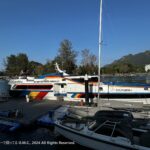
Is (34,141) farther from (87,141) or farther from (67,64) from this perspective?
(67,64)

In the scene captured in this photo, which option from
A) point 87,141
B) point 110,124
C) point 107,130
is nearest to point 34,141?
point 87,141

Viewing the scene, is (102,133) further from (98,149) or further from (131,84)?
(131,84)

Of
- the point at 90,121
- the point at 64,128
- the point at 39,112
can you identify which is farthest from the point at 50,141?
the point at 39,112

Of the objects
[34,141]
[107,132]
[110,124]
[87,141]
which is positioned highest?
[110,124]

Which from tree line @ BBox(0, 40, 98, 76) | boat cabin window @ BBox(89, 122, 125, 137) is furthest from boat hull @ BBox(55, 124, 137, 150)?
tree line @ BBox(0, 40, 98, 76)

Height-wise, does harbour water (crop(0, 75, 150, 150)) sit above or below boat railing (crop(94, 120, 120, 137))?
below

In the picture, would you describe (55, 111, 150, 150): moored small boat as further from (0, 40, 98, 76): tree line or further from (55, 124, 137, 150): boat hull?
(0, 40, 98, 76): tree line

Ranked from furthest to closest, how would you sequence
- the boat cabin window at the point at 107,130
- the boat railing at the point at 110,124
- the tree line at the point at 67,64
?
the tree line at the point at 67,64
the boat railing at the point at 110,124
the boat cabin window at the point at 107,130

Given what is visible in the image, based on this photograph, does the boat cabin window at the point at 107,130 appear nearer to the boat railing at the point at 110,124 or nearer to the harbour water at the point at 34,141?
the boat railing at the point at 110,124

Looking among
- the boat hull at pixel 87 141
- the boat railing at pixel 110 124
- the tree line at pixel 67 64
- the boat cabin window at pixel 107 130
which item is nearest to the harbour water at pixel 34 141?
the boat hull at pixel 87 141

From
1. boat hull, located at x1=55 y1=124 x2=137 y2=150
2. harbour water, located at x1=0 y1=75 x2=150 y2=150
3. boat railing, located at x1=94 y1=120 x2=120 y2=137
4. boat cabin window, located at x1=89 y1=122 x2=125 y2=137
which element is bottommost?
harbour water, located at x1=0 y1=75 x2=150 y2=150

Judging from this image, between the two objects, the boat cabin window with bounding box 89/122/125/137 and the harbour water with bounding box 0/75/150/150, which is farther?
the harbour water with bounding box 0/75/150/150

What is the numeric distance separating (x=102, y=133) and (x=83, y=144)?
1374mm

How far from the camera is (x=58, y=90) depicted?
101ft
